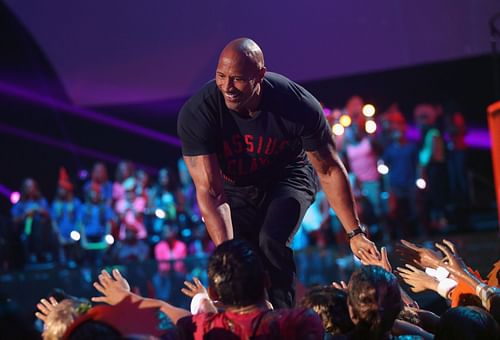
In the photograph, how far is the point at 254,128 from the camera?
378 cm

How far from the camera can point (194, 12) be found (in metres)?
12.6

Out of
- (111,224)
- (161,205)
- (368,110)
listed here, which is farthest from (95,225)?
(368,110)

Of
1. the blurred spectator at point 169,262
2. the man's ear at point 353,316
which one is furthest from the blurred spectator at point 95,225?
the man's ear at point 353,316

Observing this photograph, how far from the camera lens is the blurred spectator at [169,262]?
705cm

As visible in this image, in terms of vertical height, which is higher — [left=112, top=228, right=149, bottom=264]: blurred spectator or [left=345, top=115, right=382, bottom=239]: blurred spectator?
[left=345, top=115, right=382, bottom=239]: blurred spectator

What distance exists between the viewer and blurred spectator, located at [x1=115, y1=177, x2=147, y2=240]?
10.8 meters

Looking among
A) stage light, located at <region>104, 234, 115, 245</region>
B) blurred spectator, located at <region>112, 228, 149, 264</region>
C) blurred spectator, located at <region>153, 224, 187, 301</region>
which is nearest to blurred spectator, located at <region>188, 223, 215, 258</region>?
blurred spectator, located at <region>153, 224, 187, 301</region>

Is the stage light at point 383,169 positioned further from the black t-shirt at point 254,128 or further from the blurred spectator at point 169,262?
the black t-shirt at point 254,128

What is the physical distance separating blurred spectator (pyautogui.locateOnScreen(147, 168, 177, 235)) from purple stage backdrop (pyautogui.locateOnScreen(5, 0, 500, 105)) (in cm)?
228

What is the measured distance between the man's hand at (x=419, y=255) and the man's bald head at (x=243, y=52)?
1027 millimetres

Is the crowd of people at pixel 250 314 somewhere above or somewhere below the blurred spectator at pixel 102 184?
below

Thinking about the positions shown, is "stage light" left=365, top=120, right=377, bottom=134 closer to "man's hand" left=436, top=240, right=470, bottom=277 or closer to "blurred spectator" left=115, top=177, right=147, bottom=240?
"blurred spectator" left=115, top=177, right=147, bottom=240

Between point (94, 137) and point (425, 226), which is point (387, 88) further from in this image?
point (94, 137)

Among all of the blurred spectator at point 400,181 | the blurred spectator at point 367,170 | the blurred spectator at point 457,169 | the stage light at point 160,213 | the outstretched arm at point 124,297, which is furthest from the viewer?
the stage light at point 160,213
